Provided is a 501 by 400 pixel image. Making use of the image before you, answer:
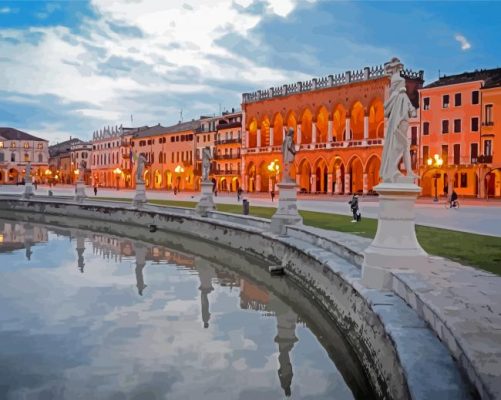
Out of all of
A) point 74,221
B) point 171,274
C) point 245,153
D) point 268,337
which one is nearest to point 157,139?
point 245,153

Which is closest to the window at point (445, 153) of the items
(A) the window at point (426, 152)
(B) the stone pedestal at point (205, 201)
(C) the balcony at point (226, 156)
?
(A) the window at point (426, 152)

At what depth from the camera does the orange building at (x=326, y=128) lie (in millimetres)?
53688

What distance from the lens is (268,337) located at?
1072cm

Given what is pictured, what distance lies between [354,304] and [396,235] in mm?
1416

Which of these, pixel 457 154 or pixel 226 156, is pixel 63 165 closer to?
pixel 226 156

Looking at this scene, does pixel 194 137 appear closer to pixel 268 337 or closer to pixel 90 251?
pixel 90 251

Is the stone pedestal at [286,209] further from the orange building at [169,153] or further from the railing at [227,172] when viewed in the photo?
the orange building at [169,153]

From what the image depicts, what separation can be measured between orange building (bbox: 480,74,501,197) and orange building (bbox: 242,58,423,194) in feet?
25.6

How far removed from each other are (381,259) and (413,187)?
47.9 inches

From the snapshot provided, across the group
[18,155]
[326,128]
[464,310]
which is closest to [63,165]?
[18,155]

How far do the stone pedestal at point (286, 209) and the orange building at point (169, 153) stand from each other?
61.1 metres

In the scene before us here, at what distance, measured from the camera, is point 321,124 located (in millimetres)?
60031

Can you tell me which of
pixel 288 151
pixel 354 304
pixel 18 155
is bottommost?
pixel 354 304

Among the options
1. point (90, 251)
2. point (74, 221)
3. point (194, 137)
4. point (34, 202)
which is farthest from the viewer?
point (194, 137)
